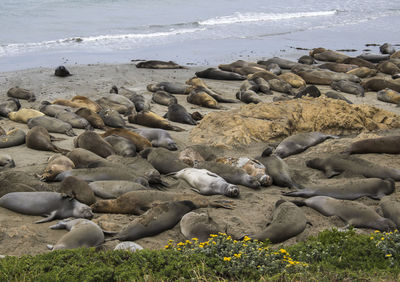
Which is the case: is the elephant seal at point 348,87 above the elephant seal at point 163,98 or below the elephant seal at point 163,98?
below

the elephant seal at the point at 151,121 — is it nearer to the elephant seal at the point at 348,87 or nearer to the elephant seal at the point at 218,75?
the elephant seal at the point at 218,75

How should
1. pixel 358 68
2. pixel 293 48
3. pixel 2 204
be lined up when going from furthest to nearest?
pixel 293 48
pixel 358 68
pixel 2 204

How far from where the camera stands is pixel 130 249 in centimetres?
489

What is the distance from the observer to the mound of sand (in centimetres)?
916

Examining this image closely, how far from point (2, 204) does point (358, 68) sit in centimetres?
1206

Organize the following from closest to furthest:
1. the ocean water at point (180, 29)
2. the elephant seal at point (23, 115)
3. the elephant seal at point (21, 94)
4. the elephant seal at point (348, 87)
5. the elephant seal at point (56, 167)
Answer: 1. the elephant seal at point (56, 167)
2. the elephant seal at point (23, 115)
3. the elephant seal at point (21, 94)
4. the elephant seal at point (348, 87)
5. the ocean water at point (180, 29)

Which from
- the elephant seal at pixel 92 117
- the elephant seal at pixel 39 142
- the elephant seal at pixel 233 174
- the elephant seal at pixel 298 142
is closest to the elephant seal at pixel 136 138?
the elephant seal at pixel 39 142

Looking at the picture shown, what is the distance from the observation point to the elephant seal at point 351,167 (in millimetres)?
7105

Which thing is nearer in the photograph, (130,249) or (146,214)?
(130,249)

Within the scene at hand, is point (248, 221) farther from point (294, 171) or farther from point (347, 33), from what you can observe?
point (347, 33)

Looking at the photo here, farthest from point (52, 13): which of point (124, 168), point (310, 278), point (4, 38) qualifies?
point (310, 278)

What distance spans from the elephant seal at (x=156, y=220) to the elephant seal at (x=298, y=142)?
2866 mm

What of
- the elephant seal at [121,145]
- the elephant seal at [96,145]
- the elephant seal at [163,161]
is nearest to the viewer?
the elephant seal at [163,161]

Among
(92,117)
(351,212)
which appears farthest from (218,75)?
(351,212)
